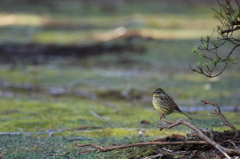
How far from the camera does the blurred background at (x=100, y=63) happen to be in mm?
8266

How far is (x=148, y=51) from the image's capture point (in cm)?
1518

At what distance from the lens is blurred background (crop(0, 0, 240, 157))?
827 cm

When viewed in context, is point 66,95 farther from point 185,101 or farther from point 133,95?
point 185,101

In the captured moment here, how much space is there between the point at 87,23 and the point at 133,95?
31.3 feet

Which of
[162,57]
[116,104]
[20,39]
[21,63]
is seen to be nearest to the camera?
[116,104]

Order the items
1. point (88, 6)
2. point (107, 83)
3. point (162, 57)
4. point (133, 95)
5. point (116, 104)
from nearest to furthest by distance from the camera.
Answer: point (116, 104) → point (133, 95) → point (107, 83) → point (162, 57) → point (88, 6)

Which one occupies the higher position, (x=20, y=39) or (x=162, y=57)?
(x=20, y=39)

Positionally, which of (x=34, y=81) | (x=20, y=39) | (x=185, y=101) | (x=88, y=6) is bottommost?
(x=185, y=101)

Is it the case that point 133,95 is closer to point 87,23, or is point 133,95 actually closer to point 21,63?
point 21,63

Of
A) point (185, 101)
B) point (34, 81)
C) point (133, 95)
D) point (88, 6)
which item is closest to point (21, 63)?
point (34, 81)

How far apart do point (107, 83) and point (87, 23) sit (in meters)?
8.14

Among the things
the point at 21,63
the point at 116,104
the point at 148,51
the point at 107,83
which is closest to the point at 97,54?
the point at 148,51

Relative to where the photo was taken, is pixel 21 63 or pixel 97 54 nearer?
pixel 21 63

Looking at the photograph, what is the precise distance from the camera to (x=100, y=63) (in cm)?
1389
